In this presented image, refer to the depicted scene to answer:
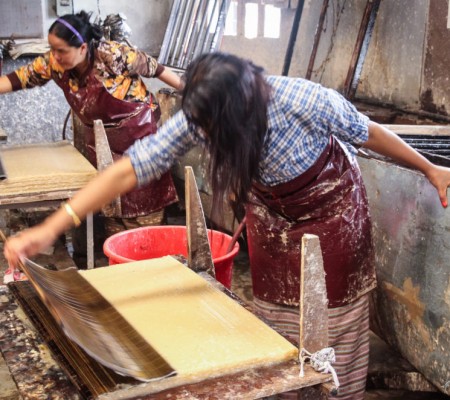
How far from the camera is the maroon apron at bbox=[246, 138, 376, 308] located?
2283 mm

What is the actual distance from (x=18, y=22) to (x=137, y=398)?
605cm

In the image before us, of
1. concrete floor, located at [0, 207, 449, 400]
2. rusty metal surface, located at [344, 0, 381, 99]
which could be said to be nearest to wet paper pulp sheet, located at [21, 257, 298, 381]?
concrete floor, located at [0, 207, 449, 400]

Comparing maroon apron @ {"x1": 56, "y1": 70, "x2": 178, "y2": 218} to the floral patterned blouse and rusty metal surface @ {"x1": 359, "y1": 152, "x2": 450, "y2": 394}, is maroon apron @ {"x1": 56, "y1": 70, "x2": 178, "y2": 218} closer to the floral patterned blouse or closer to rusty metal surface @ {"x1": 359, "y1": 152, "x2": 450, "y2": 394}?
the floral patterned blouse

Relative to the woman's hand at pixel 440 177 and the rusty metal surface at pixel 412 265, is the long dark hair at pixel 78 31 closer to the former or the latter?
the rusty metal surface at pixel 412 265

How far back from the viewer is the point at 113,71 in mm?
4148

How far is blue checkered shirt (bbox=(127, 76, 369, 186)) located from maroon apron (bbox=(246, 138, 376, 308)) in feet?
0.48

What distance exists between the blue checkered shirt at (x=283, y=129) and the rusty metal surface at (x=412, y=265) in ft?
2.26

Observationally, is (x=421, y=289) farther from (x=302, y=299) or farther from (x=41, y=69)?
(x=41, y=69)

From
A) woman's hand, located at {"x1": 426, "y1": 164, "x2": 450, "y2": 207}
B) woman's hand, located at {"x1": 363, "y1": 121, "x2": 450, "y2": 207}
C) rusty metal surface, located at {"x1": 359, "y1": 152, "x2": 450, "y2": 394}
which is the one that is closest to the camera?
woman's hand, located at {"x1": 363, "y1": 121, "x2": 450, "y2": 207}

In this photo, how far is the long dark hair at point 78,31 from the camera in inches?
153

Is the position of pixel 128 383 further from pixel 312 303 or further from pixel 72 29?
pixel 72 29

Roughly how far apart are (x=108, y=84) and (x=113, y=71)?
9 cm

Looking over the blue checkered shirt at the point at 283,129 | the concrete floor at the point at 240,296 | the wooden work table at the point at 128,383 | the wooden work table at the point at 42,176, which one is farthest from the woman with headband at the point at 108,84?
the wooden work table at the point at 128,383

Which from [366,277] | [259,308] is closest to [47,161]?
[259,308]
